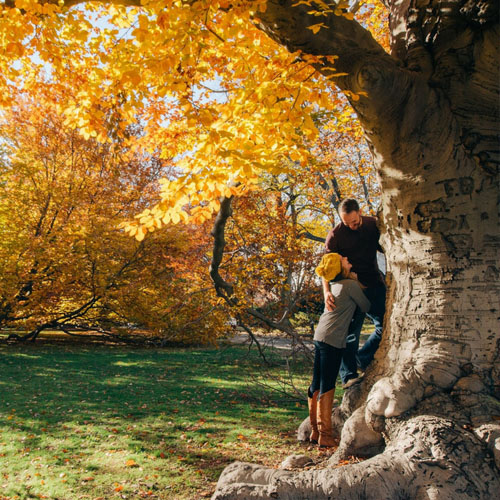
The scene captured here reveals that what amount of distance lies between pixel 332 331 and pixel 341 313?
202 millimetres

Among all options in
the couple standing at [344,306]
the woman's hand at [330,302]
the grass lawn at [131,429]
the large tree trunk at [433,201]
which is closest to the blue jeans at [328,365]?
the couple standing at [344,306]

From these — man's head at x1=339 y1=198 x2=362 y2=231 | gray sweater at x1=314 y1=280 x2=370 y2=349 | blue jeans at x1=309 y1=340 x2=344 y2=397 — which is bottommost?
blue jeans at x1=309 y1=340 x2=344 y2=397

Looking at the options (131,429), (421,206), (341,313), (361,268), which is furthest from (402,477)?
(131,429)

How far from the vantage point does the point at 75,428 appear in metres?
5.04

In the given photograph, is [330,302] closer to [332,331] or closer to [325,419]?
[332,331]

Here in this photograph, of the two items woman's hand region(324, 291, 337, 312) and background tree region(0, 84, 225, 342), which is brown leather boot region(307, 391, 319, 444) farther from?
background tree region(0, 84, 225, 342)

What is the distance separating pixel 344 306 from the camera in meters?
4.16

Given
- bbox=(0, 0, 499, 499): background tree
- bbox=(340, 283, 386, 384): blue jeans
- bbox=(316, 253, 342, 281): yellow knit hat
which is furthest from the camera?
bbox=(340, 283, 386, 384): blue jeans

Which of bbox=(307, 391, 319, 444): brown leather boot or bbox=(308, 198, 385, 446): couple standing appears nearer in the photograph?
bbox=(308, 198, 385, 446): couple standing

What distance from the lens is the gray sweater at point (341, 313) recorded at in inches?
161

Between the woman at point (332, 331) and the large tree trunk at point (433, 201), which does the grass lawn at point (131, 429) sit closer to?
the woman at point (332, 331)

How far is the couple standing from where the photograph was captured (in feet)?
13.5

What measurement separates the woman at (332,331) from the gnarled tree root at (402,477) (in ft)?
4.46

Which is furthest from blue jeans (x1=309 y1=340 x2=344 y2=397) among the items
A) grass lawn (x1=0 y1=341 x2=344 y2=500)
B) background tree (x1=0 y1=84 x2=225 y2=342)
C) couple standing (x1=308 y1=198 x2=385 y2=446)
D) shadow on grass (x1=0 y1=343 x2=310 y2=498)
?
background tree (x1=0 y1=84 x2=225 y2=342)
